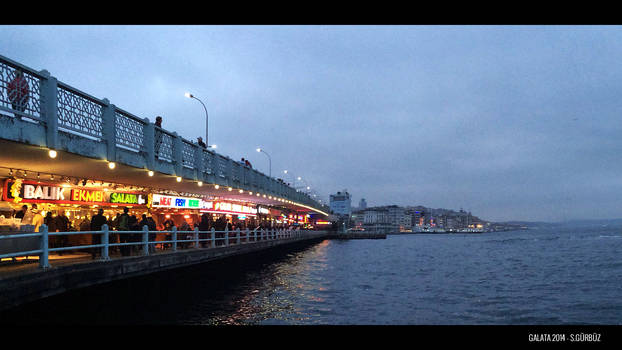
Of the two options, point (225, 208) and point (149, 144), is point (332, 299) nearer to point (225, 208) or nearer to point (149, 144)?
point (149, 144)

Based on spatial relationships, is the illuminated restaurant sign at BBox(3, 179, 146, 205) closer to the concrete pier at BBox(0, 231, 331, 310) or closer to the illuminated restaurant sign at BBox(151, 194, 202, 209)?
the illuminated restaurant sign at BBox(151, 194, 202, 209)

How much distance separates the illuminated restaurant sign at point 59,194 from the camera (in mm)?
15602

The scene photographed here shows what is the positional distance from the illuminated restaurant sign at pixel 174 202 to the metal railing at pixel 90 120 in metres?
4.48

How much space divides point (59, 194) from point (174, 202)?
29.9ft

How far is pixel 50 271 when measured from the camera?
30.2 ft

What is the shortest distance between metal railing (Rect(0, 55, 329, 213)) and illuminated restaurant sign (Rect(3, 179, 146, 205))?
4153mm

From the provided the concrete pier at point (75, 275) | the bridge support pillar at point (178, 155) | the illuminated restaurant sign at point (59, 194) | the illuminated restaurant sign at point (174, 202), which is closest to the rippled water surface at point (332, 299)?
the concrete pier at point (75, 275)

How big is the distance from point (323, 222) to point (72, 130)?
402 feet

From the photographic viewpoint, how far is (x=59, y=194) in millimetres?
17891

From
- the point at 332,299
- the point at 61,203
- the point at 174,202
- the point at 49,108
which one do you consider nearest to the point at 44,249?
the point at 49,108

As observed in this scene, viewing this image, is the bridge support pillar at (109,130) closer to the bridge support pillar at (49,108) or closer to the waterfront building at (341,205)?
the bridge support pillar at (49,108)

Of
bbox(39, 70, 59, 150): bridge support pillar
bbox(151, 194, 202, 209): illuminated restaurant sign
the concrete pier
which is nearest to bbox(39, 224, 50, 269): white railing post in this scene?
the concrete pier
